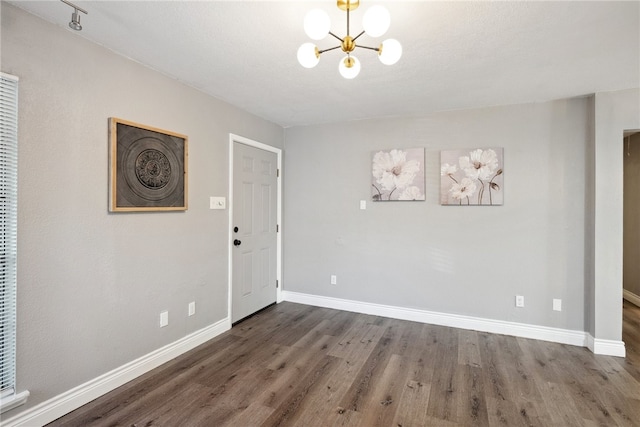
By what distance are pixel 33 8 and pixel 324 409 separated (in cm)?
293

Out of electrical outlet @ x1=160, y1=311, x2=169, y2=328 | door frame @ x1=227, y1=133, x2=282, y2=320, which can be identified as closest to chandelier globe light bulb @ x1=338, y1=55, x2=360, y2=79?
door frame @ x1=227, y1=133, x2=282, y2=320

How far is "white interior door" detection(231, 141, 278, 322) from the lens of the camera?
3.41 m

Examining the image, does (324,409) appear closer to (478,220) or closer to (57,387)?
(57,387)

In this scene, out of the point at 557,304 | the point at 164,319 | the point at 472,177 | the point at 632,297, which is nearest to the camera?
the point at 164,319

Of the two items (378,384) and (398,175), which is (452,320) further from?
Answer: (398,175)

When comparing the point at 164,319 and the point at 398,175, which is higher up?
the point at 398,175

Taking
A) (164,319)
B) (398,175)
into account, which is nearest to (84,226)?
(164,319)

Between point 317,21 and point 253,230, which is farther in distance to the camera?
point 253,230

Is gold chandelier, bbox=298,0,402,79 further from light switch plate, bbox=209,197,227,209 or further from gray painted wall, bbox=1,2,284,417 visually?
light switch plate, bbox=209,197,227,209

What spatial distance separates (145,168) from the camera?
2.39 metres

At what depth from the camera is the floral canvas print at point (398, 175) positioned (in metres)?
3.53

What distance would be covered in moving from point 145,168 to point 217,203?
2.69 ft

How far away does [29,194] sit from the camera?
5.77ft

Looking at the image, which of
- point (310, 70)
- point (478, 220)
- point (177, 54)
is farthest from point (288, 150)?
point (478, 220)
